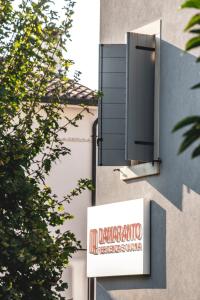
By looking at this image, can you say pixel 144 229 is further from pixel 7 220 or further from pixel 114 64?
pixel 7 220

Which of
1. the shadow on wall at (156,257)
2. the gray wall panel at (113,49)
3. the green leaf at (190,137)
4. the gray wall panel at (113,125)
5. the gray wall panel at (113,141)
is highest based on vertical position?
→ the gray wall panel at (113,49)

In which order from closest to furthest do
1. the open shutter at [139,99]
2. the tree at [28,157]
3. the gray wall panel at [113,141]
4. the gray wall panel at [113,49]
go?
the tree at [28,157] → the open shutter at [139,99] → the gray wall panel at [113,141] → the gray wall panel at [113,49]

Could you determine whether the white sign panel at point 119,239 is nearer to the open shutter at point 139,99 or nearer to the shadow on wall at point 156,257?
the shadow on wall at point 156,257

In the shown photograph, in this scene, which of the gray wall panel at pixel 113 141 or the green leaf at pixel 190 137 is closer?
the green leaf at pixel 190 137

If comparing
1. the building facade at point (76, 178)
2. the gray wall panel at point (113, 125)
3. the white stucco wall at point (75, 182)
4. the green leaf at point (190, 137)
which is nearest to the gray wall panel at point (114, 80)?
the gray wall panel at point (113, 125)

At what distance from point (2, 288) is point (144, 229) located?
340 centimetres

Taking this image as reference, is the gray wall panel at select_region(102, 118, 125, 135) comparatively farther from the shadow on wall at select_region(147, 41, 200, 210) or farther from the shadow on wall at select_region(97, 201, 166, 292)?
the shadow on wall at select_region(97, 201, 166, 292)

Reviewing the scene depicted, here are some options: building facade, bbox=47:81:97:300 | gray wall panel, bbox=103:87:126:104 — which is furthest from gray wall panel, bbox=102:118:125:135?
building facade, bbox=47:81:97:300

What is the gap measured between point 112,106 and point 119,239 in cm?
177

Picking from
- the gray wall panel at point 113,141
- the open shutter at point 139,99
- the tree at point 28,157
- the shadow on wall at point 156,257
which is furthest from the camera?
the gray wall panel at point 113,141

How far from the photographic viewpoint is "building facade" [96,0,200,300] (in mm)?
11578

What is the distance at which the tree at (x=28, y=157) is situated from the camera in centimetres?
979

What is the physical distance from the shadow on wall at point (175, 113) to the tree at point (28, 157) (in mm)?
1500

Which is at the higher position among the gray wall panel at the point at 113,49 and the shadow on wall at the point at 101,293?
the gray wall panel at the point at 113,49
